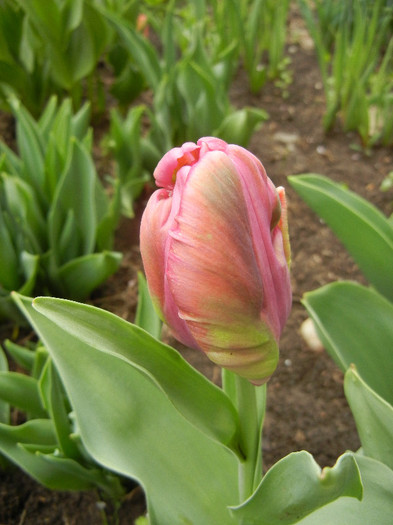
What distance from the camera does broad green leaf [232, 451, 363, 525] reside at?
0.49m

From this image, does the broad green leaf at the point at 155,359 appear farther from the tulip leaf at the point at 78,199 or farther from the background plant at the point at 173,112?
the background plant at the point at 173,112

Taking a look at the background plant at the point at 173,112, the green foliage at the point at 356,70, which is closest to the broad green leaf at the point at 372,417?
the background plant at the point at 173,112

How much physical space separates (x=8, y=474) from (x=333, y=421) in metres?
0.65

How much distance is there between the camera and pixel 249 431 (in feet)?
2.10

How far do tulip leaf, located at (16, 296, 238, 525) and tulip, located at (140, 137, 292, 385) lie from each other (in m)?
0.11

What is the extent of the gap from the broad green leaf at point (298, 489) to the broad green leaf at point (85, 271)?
0.74 meters

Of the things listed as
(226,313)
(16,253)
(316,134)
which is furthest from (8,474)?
(316,134)

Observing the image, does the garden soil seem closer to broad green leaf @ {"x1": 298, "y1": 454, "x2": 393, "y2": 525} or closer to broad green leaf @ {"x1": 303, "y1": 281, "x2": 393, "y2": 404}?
broad green leaf @ {"x1": 303, "y1": 281, "x2": 393, "y2": 404}

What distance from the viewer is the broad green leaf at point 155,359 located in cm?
52

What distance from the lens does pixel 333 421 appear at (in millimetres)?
1222

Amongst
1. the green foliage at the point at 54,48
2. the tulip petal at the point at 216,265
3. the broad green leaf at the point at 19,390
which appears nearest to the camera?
the tulip petal at the point at 216,265

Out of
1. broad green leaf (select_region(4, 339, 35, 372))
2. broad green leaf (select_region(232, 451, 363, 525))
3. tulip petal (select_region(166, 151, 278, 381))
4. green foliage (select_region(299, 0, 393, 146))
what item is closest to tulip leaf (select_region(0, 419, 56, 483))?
broad green leaf (select_region(4, 339, 35, 372))

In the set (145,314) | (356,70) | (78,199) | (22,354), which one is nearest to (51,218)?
(78,199)

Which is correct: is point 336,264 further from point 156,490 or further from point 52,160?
point 156,490
